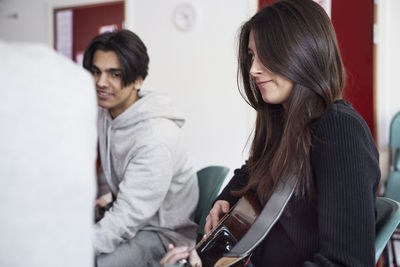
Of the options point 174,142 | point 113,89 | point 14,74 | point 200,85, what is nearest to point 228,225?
point 174,142

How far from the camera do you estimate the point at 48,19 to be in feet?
14.9

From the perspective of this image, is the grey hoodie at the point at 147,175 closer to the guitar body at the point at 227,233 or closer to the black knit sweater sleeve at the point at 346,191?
the guitar body at the point at 227,233

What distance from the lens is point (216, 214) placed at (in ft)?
3.92

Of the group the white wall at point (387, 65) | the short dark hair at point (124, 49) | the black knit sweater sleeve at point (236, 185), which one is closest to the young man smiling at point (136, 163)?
the short dark hair at point (124, 49)

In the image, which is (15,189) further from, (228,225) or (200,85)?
(200,85)

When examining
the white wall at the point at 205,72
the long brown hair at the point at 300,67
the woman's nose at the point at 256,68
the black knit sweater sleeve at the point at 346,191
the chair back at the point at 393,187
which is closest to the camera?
the black knit sweater sleeve at the point at 346,191

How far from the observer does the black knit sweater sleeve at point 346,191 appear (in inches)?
31.3

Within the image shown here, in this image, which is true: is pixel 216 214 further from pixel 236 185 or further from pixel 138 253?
pixel 138 253

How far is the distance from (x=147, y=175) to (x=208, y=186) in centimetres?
33

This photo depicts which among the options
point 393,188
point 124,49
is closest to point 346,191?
point 124,49

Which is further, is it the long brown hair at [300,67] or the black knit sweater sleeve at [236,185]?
the black knit sweater sleeve at [236,185]

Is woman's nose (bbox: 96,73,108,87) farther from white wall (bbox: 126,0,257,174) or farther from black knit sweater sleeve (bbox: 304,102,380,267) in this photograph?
white wall (bbox: 126,0,257,174)

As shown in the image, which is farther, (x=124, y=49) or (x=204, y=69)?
(x=204, y=69)

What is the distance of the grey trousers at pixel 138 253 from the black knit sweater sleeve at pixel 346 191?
0.77 m
